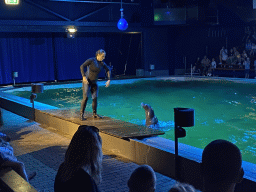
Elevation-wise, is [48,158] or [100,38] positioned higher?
[100,38]

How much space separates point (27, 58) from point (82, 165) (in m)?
20.5

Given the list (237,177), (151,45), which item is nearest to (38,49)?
(151,45)

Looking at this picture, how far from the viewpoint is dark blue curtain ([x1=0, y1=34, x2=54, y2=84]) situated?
20984mm

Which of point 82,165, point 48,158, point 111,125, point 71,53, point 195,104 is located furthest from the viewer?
point 71,53

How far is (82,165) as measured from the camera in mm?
2363

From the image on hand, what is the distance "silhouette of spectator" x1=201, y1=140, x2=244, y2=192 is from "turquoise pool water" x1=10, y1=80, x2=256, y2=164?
15.5ft

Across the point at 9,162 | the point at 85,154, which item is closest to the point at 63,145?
the point at 9,162

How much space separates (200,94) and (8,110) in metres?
8.30

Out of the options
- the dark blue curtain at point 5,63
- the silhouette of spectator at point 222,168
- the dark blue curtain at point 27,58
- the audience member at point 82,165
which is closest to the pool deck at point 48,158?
the audience member at point 82,165

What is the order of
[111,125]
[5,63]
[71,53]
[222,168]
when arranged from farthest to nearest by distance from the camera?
[71,53] < [5,63] < [111,125] < [222,168]

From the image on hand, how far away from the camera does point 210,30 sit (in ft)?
76.4

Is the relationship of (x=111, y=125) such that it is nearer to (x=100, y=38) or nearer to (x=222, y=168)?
(x=222, y=168)

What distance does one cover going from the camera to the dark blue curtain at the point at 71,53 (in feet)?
74.1

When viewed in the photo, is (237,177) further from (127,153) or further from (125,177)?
(127,153)
